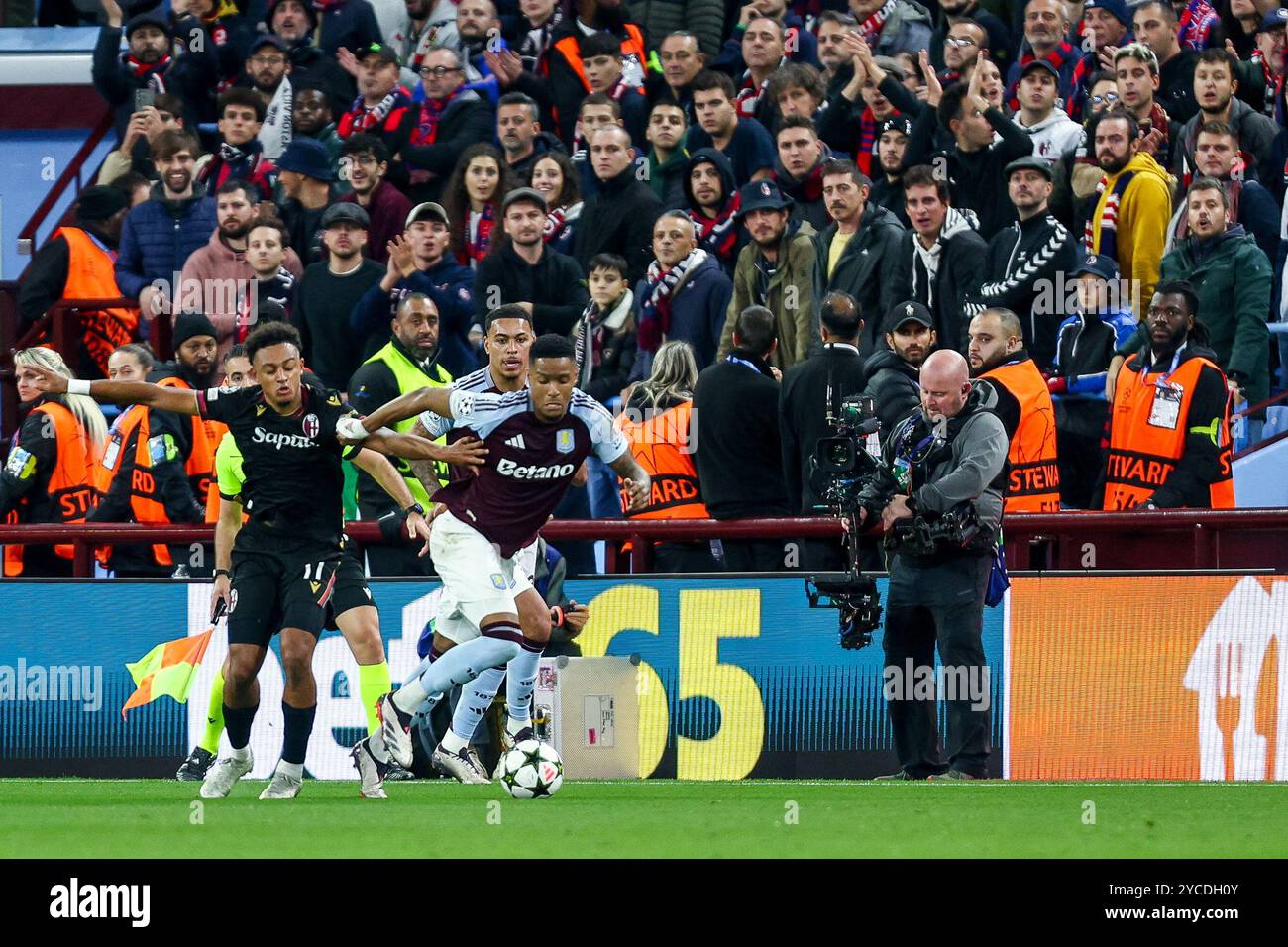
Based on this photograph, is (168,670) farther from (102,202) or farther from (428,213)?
(102,202)

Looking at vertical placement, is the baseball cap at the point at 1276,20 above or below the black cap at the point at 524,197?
above

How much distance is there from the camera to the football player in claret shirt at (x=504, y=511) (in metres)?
11.1

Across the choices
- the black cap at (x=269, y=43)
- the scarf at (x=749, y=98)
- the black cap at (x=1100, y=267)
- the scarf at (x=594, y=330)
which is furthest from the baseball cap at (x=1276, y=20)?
the black cap at (x=269, y=43)

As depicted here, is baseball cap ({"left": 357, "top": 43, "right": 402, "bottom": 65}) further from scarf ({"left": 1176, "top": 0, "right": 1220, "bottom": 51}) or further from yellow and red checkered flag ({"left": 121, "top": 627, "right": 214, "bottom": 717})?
scarf ({"left": 1176, "top": 0, "right": 1220, "bottom": 51})

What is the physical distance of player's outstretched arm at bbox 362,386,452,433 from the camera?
10961 mm

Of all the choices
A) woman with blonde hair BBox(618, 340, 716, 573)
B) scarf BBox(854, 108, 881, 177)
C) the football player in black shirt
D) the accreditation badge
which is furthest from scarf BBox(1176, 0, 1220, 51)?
the football player in black shirt

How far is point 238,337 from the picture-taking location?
16094 millimetres

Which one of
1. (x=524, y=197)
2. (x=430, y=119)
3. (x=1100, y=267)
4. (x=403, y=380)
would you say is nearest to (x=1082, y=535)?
(x=1100, y=267)

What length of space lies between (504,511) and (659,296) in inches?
147

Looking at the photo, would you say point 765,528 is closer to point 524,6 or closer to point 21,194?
point 524,6

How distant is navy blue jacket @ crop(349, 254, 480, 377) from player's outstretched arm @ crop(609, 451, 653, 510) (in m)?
3.84

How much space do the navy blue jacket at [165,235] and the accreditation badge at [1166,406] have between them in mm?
7362

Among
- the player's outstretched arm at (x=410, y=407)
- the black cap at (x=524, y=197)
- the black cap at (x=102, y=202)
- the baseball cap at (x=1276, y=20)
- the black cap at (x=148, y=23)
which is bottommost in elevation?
the player's outstretched arm at (x=410, y=407)

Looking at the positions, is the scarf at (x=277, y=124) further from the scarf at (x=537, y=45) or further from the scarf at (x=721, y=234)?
the scarf at (x=721, y=234)
